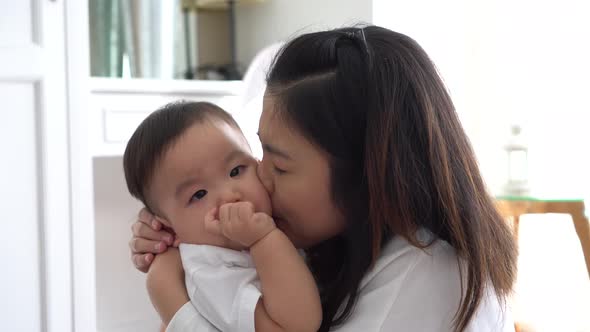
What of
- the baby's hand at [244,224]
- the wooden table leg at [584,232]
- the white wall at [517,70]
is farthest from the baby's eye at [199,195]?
the white wall at [517,70]

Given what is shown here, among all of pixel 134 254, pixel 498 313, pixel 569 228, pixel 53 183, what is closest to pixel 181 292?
pixel 134 254

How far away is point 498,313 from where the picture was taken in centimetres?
96

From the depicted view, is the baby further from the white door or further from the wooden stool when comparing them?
the wooden stool

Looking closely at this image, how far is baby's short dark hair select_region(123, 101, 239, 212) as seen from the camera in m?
1.06

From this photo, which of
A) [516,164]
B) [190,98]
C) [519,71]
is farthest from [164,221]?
[519,71]

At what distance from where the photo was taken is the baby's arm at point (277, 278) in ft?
2.87

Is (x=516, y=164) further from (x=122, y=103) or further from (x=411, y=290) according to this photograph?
(x=411, y=290)

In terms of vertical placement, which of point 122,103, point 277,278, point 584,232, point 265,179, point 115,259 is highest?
point 122,103

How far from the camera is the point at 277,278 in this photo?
89cm

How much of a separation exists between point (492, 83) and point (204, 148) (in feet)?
5.87

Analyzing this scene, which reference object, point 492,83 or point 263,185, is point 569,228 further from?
point 263,185

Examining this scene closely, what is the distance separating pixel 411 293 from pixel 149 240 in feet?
1.37

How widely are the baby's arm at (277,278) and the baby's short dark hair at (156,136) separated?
0.65ft

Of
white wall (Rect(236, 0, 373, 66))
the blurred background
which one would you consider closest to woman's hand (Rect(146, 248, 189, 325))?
the blurred background
